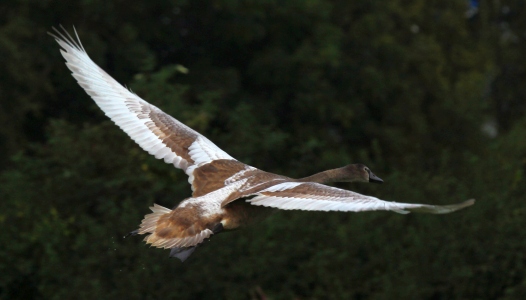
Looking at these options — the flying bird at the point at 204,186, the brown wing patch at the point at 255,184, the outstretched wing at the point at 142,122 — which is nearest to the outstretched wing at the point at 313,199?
the flying bird at the point at 204,186

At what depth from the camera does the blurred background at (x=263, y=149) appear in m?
11.6

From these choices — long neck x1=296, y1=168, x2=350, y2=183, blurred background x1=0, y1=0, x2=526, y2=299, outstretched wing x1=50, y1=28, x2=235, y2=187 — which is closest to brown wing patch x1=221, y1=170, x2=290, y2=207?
long neck x1=296, y1=168, x2=350, y2=183

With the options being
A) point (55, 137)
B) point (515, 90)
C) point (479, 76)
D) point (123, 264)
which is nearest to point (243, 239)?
point (123, 264)

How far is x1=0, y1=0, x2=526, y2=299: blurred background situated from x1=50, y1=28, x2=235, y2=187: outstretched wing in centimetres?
276

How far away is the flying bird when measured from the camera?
259 inches

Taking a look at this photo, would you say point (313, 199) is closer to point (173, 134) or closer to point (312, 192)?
point (312, 192)

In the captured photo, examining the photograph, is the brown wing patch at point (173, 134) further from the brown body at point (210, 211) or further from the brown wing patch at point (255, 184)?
the brown wing patch at point (255, 184)

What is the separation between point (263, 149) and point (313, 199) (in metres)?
6.78

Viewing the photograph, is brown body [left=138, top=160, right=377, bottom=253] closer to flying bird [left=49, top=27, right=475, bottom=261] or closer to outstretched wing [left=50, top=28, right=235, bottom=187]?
flying bird [left=49, top=27, right=475, bottom=261]

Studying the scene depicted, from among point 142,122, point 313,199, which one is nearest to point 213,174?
point 142,122

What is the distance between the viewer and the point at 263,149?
13.4 metres

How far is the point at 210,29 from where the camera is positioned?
2070cm

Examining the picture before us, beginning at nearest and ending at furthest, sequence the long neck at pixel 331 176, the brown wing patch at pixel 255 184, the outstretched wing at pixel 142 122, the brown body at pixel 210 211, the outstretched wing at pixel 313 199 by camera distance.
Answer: the outstretched wing at pixel 313 199 < the brown body at pixel 210 211 < the brown wing patch at pixel 255 184 < the long neck at pixel 331 176 < the outstretched wing at pixel 142 122

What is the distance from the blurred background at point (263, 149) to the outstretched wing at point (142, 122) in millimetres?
2764
